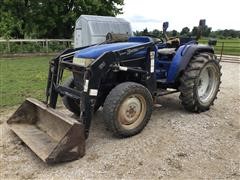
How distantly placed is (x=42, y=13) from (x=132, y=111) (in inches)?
671

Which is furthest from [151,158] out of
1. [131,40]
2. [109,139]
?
[131,40]

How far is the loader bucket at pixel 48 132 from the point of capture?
372cm

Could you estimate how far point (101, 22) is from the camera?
16.7 meters

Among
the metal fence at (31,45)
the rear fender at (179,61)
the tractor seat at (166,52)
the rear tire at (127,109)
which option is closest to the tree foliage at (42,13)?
the metal fence at (31,45)

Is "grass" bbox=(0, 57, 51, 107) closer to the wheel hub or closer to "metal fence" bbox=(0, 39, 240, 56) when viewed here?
the wheel hub

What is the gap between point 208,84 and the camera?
6.09 meters

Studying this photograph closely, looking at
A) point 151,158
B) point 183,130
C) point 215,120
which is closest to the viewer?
point 151,158

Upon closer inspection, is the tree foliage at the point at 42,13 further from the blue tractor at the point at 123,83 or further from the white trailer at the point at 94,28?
the blue tractor at the point at 123,83

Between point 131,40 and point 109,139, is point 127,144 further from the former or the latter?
point 131,40

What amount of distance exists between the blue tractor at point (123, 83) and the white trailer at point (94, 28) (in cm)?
1047

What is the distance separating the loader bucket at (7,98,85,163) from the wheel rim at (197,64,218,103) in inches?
106

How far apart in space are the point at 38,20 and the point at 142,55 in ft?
54.2

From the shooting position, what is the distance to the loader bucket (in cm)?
372

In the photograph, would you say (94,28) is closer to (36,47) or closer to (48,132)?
(36,47)
